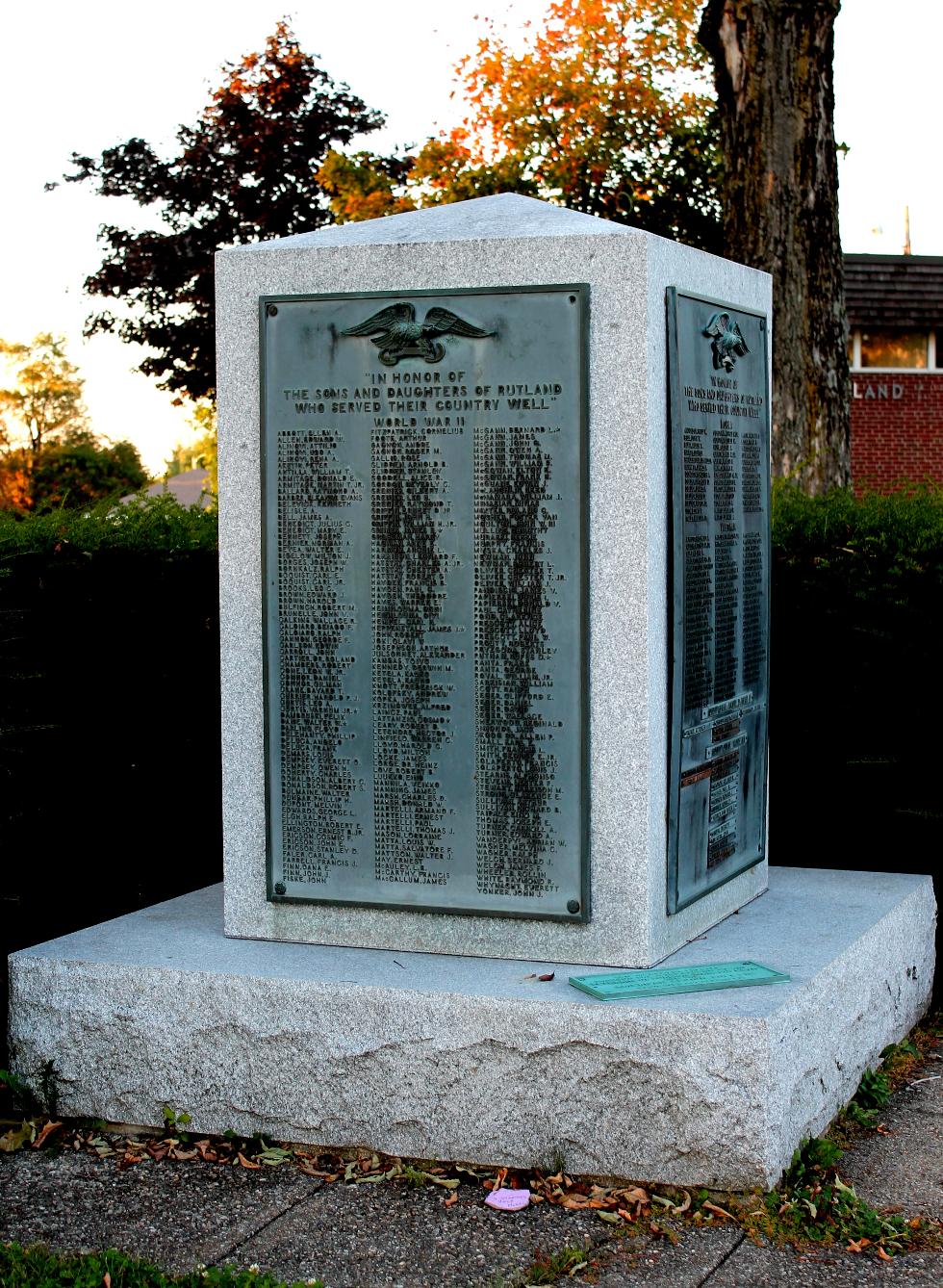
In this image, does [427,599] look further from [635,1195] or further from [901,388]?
[901,388]

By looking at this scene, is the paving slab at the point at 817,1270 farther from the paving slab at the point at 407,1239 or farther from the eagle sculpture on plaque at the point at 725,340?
the eagle sculpture on plaque at the point at 725,340

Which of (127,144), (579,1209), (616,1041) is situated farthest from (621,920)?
(127,144)

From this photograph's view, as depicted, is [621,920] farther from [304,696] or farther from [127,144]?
[127,144]

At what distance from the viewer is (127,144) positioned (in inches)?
1362

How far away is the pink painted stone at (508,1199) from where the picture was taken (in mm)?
4340

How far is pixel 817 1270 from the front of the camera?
4020 millimetres

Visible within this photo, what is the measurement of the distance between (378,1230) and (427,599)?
74.4 inches

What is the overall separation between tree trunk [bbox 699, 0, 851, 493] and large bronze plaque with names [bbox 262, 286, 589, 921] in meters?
6.71

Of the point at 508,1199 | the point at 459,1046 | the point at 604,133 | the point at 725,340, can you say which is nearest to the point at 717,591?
the point at 725,340

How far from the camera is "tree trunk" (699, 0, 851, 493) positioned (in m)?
11.5

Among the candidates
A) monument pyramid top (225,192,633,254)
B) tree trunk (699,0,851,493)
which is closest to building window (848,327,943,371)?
tree trunk (699,0,851,493)

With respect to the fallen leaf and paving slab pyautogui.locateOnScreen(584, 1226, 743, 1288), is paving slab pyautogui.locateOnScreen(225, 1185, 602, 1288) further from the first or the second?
the fallen leaf

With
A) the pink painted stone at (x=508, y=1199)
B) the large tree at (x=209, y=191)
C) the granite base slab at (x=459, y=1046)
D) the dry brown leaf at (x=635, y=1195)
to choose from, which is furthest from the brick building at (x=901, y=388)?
the pink painted stone at (x=508, y=1199)

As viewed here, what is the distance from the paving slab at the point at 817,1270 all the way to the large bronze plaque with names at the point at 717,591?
1.27 m
